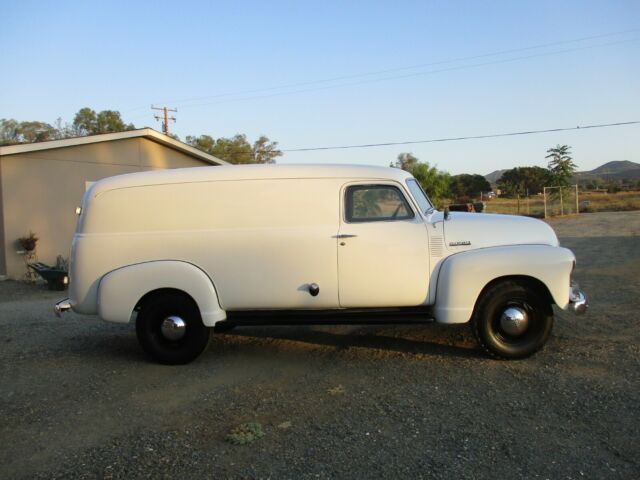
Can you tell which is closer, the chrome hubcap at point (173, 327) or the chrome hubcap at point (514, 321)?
the chrome hubcap at point (514, 321)

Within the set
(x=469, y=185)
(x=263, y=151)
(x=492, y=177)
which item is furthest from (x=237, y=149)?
(x=492, y=177)

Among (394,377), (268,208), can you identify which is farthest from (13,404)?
(394,377)

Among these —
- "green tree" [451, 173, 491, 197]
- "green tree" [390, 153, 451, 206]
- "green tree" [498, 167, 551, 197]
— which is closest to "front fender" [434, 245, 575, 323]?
"green tree" [390, 153, 451, 206]

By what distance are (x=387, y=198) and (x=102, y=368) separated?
11.8 feet

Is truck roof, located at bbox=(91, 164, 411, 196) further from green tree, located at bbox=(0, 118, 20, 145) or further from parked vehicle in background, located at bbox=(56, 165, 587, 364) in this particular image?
green tree, located at bbox=(0, 118, 20, 145)

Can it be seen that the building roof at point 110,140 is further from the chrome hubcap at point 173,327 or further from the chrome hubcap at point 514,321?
the chrome hubcap at point 514,321

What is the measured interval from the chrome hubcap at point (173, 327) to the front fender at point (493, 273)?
8.84ft

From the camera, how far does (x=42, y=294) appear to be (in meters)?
12.5

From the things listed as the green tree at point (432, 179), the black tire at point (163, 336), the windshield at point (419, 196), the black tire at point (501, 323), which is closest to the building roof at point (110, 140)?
the black tire at point (163, 336)

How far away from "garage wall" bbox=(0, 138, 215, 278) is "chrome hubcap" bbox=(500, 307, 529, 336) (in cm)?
1309

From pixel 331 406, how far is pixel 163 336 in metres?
2.24

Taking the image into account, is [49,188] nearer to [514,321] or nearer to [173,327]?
[173,327]

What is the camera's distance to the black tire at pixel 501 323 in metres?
A: 5.43

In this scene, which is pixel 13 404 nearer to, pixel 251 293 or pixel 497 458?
pixel 251 293
